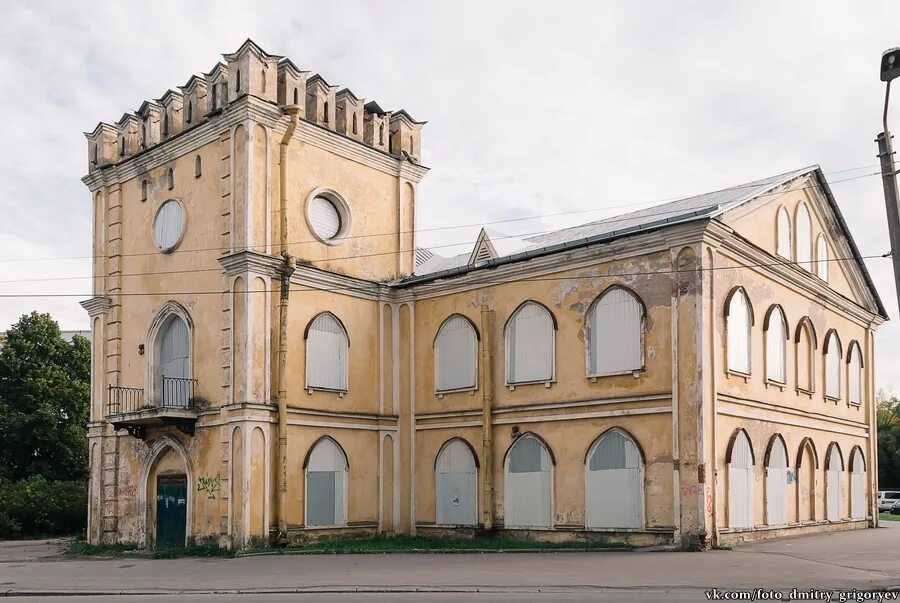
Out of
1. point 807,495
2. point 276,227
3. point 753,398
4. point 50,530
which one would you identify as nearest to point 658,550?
point 753,398

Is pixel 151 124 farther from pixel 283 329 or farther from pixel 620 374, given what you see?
pixel 620 374

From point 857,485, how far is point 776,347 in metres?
7.58

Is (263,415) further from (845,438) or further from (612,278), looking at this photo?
(845,438)

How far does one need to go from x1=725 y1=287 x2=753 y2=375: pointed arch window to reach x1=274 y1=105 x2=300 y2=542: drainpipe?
10.8 m

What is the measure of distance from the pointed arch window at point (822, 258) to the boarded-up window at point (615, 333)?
8.32 meters

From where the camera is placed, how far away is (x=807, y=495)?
2619 cm

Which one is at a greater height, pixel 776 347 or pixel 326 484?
pixel 776 347

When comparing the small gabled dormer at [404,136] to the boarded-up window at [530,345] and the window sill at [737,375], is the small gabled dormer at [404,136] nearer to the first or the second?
the boarded-up window at [530,345]

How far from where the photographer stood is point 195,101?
26.6m

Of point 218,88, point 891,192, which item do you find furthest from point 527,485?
point 218,88

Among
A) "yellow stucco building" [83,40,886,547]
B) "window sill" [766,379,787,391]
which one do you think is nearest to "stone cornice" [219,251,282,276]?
"yellow stucco building" [83,40,886,547]

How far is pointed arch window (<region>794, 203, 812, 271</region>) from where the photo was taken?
2669cm

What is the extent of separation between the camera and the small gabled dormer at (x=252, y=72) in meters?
24.9

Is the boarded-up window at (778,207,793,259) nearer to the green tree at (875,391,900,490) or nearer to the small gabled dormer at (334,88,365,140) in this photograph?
the small gabled dormer at (334,88,365,140)
